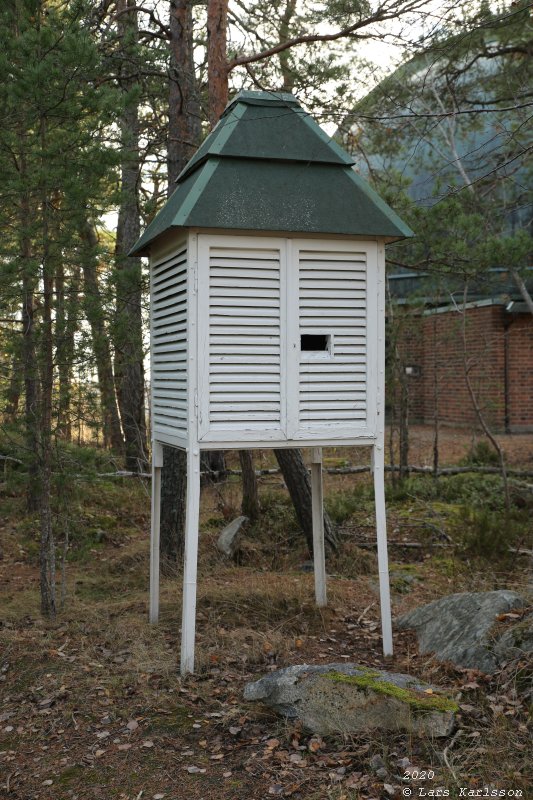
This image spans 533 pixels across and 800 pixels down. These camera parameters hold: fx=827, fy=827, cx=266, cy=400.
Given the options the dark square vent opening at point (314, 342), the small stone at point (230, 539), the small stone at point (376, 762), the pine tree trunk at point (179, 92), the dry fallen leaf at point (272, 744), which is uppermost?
the pine tree trunk at point (179, 92)

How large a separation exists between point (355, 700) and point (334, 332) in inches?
88.7

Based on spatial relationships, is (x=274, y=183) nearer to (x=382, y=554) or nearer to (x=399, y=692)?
(x=382, y=554)

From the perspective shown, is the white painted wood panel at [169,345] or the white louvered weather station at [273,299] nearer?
the white louvered weather station at [273,299]

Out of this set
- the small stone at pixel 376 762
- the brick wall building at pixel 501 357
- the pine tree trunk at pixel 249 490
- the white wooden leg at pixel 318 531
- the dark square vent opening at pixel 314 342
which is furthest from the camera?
the brick wall building at pixel 501 357

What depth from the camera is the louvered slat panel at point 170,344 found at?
5355mm

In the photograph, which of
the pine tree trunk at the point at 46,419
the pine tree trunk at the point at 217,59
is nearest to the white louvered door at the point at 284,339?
the pine tree trunk at the point at 46,419

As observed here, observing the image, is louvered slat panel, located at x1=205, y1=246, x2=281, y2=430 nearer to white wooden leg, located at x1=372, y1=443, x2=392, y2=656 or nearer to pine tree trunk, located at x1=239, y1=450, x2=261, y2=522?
white wooden leg, located at x1=372, y1=443, x2=392, y2=656

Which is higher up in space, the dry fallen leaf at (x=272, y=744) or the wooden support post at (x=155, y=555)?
the wooden support post at (x=155, y=555)

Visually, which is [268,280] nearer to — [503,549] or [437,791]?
[437,791]

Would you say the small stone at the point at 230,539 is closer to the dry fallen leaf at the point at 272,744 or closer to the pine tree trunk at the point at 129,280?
the pine tree trunk at the point at 129,280

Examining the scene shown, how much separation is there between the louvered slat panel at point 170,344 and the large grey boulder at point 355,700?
1.69 meters

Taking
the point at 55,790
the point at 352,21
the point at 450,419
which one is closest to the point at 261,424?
the point at 55,790

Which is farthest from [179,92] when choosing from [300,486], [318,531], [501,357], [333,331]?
[501,357]

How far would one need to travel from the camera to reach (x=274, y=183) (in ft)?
17.3
